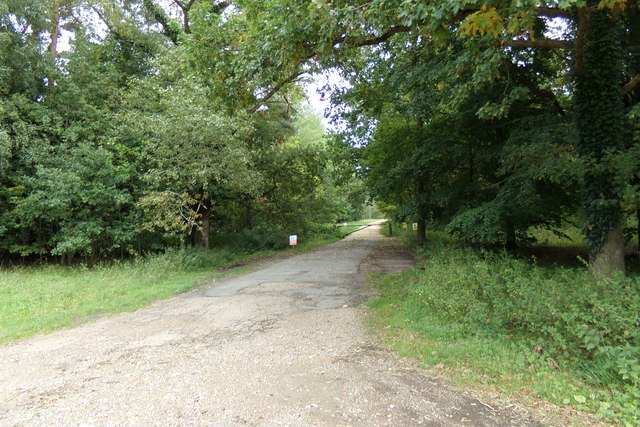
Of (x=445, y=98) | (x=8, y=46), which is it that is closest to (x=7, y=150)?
(x=8, y=46)

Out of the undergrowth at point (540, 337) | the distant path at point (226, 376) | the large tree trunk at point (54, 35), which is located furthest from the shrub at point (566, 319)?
the large tree trunk at point (54, 35)

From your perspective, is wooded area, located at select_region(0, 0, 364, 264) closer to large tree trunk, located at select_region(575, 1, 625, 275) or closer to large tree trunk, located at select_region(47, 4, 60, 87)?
large tree trunk, located at select_region(47, 4, 60, 87)

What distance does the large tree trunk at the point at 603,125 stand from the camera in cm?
628

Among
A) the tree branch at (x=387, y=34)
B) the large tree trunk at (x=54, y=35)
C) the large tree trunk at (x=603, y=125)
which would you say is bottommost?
the large tree trunk at (x=603, y=125)

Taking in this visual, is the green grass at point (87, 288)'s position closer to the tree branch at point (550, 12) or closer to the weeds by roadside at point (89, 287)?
the weeds by roadside at point (89, 287)

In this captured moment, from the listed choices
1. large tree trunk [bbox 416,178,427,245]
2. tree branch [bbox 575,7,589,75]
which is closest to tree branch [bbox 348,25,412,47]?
tree branch [bbox 575,7,589,75]

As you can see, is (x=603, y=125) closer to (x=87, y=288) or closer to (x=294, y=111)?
(x=294, y=111)

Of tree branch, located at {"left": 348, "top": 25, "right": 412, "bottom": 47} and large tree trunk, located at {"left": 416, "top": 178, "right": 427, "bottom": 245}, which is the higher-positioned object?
tree branch, located at {"left": 348, "top": 25, "right": 412, "bottom": 47}

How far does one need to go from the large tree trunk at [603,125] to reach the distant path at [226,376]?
15.3 feet

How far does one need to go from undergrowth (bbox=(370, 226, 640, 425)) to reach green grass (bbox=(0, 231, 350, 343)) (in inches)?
227

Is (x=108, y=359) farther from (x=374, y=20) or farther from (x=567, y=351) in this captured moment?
(x=374, y=20)

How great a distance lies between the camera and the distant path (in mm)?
3064

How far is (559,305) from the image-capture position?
4.25 meters

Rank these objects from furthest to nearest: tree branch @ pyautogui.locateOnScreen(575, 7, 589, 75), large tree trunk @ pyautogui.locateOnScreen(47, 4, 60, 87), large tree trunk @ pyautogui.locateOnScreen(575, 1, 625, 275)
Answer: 1. large tree trunk @ pyautogui.locateOnScreen(47, 4, 60, 87)
2. large tree trunk @ pyautogui.locateOnScreen(575, 1, 625, 275)
3. tree branch @ pyautogui.locateOnScreen(575, 7, 589, 75)
